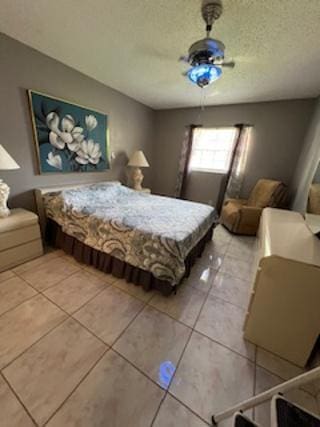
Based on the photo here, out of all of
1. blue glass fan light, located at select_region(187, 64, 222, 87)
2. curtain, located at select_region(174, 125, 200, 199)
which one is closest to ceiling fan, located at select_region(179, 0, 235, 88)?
blue glass fan light, located at select_region(187, 64, 222, 87)

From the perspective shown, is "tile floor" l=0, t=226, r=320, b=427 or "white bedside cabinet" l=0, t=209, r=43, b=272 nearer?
"tile floor" l=0, t=226, r=320, b=427

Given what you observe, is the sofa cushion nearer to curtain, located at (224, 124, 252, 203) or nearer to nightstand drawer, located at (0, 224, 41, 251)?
curtain, located at (224, 124, 252, 203)

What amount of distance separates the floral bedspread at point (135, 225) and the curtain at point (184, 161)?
5.50 feet

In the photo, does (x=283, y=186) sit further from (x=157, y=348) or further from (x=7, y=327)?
(x=7, y=327)

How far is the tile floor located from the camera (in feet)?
3.24

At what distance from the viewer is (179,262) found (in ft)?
5.42

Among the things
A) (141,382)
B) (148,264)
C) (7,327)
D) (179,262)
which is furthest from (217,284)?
(7,327)

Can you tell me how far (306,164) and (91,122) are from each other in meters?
3.41

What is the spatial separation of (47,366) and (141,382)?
61 centimetres

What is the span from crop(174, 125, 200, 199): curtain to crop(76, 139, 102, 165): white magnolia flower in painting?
1967mm

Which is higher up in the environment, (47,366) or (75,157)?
(75,157)

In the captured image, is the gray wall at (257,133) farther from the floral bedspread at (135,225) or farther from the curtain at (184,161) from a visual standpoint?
the floral bedspread at (135,225)

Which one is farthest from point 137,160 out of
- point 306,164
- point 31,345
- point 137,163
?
point 31,345

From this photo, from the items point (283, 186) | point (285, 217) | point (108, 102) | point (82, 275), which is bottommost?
point (82, 275)
